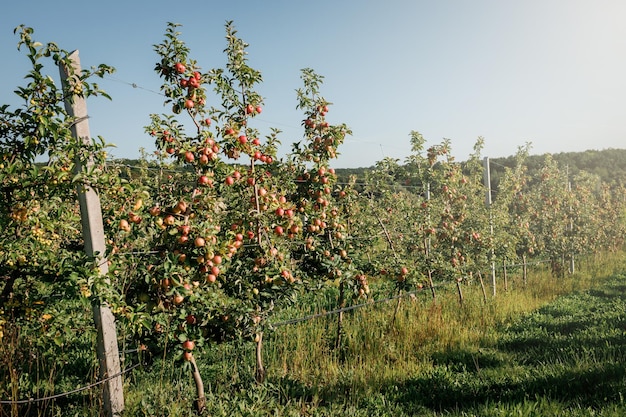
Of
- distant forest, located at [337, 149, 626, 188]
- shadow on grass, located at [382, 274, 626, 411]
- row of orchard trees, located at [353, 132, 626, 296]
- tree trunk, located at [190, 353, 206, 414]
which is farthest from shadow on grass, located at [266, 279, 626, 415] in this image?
distant forest, located at [337, 149, 626, 188]

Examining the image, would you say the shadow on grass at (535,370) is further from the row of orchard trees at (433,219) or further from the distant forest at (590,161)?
the distant forest at (590,161)

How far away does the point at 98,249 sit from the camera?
12.1ft

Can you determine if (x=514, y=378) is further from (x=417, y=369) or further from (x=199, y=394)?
(x=199, y=394)

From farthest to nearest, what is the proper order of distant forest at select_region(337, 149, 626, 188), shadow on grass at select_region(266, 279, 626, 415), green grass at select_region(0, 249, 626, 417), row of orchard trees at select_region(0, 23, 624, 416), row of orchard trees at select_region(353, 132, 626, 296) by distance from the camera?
1. distant forest at select_region(337, 149, 626, 188)
2. row of orchard trees at select_region(353, 132, 626, 296)
3. shadow on grass at select_region(266, 279, 626, 415)
4. green grass at select_region(0, 249, 626, 417)
5. row of orchard trees at select_region(0, 23, 624, 416)

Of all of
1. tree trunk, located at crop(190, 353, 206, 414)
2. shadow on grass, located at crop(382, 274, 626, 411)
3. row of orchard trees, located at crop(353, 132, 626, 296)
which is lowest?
shadow on grass, located at crop(382, 274, 626, 411)

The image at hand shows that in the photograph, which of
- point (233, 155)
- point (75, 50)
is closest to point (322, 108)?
point (233, 155)

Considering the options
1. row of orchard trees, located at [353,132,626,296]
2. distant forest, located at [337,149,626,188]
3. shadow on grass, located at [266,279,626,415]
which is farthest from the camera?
distant forest, located at [337,149,626,188]

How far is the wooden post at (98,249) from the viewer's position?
3.61m

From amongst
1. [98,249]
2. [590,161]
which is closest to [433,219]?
[98,249]

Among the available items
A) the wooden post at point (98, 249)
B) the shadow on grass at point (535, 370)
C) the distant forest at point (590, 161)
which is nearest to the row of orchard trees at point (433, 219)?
the shadow on grass at point (535, 370)

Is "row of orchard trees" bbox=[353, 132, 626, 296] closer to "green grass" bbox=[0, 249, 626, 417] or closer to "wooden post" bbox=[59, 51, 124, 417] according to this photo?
"green grass" bbox=[0, 249, 626, 417]

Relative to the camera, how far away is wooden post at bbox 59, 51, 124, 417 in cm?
361

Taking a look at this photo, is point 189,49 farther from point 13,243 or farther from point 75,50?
point 13,243

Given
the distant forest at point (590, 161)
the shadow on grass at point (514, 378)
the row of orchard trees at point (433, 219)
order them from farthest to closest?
the distant forest at point (590, 161) → the row of orchard trees at point (433, 219) → the shadow on grass at point (514, 378)
